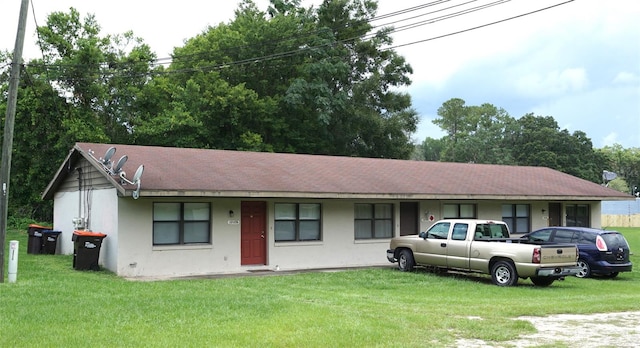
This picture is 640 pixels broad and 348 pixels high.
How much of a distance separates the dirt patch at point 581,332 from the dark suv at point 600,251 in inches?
296

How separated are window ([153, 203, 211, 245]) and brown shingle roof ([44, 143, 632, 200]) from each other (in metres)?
0.93

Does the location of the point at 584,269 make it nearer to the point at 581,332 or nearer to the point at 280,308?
the point at 581,332

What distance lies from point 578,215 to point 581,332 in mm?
19760

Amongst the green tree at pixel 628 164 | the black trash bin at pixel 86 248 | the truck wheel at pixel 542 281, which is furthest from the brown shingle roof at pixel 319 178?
the green tree at pixel 628 164

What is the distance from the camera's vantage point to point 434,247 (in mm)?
18406

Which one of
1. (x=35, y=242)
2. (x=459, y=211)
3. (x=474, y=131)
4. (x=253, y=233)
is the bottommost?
(x=35, y=242)

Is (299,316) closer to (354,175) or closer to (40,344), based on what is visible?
(40,344)

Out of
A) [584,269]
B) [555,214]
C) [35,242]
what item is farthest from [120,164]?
[555,214]

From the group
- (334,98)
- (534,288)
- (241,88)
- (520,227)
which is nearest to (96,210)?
(534,288)

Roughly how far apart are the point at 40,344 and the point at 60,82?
1278 inches

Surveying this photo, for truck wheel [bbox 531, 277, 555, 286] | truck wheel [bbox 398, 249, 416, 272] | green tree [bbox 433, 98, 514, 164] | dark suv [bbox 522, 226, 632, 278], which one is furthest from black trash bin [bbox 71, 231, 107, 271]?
green tree [bbox 433, 98, 514, 164]

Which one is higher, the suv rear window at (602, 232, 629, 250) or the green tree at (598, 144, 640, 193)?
the green tree at (598, 144, 640, 193)

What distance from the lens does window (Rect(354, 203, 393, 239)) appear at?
876 inches

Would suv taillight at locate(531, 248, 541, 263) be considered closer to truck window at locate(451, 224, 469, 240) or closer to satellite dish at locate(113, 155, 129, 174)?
truck window at locate(451, 224, 469, 240)
